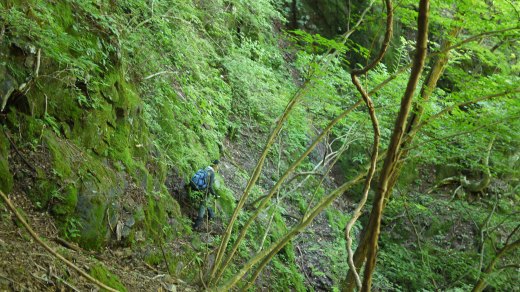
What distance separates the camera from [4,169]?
171 inches

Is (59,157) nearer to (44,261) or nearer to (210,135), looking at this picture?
(44,261)

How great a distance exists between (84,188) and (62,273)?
1.08 meters

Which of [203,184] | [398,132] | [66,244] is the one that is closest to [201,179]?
[203,184]

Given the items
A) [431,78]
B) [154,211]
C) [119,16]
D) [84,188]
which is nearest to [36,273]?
[84,188]

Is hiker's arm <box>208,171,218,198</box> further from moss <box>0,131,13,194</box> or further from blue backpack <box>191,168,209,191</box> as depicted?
moss <box>0,131,13,194</box>

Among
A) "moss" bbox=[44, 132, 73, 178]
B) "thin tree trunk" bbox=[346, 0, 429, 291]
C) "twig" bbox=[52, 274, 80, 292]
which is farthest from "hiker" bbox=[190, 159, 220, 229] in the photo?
"thin tree trunk" bbox=[346, 0, 429, 291]

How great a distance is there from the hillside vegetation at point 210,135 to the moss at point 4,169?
0.05 feet

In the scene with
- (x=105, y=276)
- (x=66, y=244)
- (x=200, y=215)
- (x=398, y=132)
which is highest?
(x=398, y=132)

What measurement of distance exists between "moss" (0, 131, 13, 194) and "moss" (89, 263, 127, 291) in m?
1.15

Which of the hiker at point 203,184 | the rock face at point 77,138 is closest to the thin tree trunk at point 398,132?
the rock face at point 77,138

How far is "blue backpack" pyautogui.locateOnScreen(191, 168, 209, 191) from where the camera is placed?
7453mm

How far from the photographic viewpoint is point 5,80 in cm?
442

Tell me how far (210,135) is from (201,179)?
5.30ft

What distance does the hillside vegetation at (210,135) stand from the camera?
4309mm
